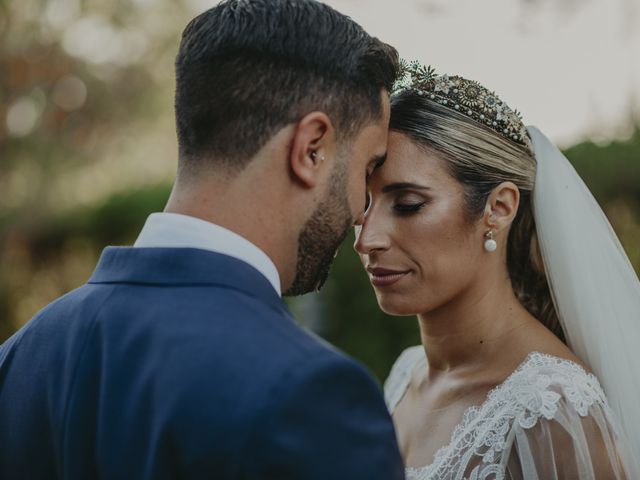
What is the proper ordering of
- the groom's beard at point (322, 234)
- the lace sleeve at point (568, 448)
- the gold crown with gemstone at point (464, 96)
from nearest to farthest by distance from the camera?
the groom's beard at point (322, 234), the lace sleeve at point (568, 448), the gold crown with gemstone at point (464, 96)

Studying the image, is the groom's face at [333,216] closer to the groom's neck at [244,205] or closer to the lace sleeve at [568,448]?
the groom's neck at [244,205]

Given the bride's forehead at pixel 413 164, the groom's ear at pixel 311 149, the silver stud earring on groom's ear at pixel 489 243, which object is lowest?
the silver stud earring on groom's ear at pixel 489 243

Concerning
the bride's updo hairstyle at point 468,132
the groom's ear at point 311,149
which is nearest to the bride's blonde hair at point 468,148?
the bride's updo hairstyle at point 468,132

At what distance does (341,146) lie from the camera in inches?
82.4

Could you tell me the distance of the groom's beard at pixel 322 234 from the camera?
2051mm

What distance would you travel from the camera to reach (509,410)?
9.39ft

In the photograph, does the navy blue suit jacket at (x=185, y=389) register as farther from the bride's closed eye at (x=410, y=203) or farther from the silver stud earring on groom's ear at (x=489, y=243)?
the silver stud earring on groom's ear at (x=489, y=243)

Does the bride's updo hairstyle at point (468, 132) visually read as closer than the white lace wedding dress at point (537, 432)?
No

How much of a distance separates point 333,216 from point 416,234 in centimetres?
108

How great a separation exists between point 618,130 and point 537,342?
2.35m

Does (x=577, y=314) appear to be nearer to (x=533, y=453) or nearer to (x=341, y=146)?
(x=533, y=453)

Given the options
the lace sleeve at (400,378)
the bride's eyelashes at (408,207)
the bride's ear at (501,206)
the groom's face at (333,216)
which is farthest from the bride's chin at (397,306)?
the groom's face at (333,216)

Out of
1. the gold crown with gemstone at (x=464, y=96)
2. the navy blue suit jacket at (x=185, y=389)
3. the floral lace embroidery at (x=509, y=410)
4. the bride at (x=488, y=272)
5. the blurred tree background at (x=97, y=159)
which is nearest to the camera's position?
the navy blue suit jacket at (x=185, y=389)

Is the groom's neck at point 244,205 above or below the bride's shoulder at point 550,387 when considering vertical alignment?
above
